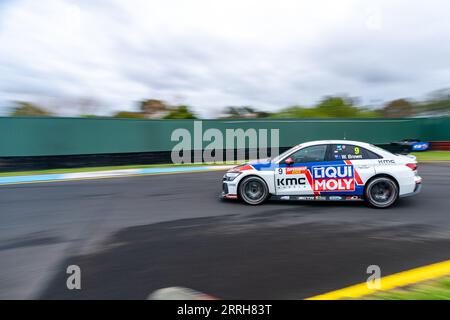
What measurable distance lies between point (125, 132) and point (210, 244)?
41.4 ft

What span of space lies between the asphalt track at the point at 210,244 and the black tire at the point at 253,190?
243 millimetres

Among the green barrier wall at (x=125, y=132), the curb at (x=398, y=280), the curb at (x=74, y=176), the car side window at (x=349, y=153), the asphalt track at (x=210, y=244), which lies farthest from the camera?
the green barrier wall at (x=125, y=132)

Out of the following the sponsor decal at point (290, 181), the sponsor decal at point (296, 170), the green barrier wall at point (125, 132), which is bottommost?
the sponsor decal at point (290, 181)

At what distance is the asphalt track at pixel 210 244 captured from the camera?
11.6 feet

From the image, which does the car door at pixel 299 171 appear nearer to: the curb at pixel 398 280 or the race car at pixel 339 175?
the race car at pixel 339 175

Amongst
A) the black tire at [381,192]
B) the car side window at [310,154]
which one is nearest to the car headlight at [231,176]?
the car side window at [310,154]

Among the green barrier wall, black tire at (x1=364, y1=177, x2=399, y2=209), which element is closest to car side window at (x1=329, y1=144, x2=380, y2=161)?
black tire at (x1=364, y1=177, x2=399, y2=209)

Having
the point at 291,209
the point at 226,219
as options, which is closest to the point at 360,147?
the point at 291,209

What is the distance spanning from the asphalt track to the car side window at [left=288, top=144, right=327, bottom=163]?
1.04 metres

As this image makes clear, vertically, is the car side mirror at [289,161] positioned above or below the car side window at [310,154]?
below

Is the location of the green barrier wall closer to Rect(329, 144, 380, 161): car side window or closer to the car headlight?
the car headlight

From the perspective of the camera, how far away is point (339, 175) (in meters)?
6.77
